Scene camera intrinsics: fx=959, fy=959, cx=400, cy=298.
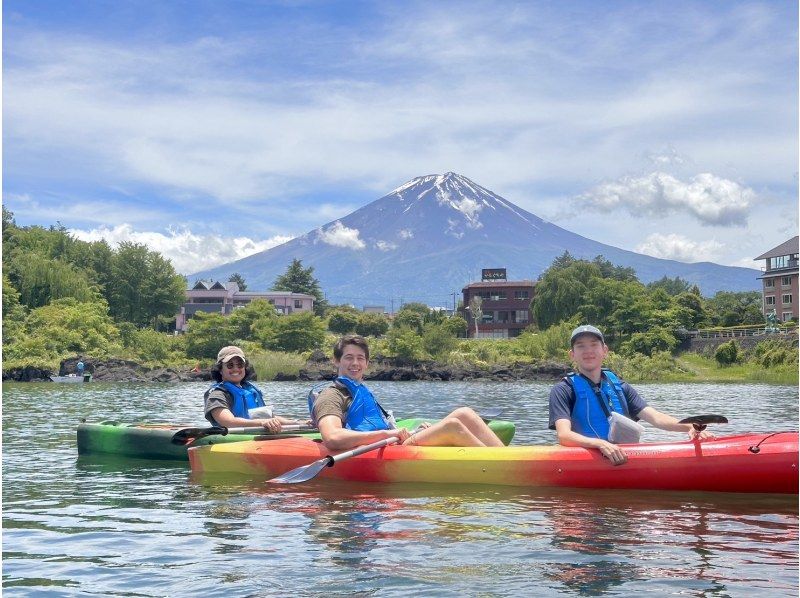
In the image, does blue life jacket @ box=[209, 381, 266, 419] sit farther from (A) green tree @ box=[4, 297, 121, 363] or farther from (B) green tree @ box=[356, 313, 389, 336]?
(B) green tree @ box=[356, 313, 389, 336]

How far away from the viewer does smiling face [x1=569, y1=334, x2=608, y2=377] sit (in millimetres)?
8422

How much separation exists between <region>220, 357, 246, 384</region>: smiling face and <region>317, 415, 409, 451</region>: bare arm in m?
2.47

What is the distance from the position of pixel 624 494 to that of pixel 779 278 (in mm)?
82536

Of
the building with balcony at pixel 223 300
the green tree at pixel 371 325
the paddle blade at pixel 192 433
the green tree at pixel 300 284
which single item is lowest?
the paddle blade at pixel 192 433

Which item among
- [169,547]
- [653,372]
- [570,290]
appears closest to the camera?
[169,547]

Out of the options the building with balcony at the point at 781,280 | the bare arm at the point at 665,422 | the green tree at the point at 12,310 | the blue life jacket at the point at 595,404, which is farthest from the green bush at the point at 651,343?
the blue life jacket at the point at 595,404

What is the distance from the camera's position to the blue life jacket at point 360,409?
9.27 metres

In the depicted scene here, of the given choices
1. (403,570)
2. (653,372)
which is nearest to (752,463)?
(403,570)

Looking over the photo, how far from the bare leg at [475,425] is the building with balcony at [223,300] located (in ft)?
382

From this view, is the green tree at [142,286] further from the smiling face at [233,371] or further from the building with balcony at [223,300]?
the smiling face at [233,371]

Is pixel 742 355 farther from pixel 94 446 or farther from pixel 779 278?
pixel 94 446

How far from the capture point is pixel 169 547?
705 cm

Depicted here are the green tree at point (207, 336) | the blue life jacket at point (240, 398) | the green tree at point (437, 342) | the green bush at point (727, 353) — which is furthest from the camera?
the green tree at point (207, 336)

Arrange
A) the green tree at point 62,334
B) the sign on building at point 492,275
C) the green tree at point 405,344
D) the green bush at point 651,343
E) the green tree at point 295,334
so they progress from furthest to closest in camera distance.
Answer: the sign on building at point 492,275, the green tree at point 295,334, the green tree at point 405,344, the green bush at point 651,343, the green tree at point 62,334
